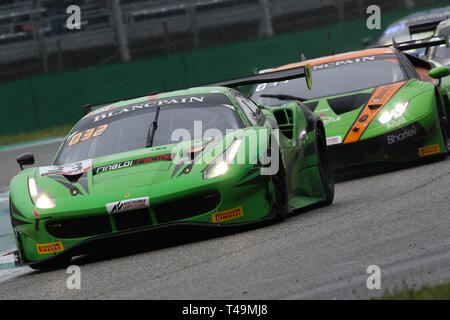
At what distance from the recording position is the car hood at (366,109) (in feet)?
29.8

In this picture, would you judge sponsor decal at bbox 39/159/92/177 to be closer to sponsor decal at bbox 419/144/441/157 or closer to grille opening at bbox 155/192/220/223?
grille opening at bbox 155/192/220/223

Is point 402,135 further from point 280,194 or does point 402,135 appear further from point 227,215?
point 227,215

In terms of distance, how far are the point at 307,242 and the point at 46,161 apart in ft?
36.9

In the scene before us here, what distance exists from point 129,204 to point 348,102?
13.6 ft

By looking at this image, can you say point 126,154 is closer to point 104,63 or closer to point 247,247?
point 247,247

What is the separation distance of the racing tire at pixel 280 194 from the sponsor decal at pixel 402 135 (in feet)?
9.01

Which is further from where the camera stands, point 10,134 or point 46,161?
point 10,134

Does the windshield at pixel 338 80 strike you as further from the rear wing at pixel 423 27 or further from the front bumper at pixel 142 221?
the front bumper at pixel 142 221

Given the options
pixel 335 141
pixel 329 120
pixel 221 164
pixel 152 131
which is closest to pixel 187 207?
pixel 221 164

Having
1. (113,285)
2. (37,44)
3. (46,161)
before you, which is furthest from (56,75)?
(113,285)

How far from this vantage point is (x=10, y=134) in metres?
22.1

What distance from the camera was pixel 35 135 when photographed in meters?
22.0

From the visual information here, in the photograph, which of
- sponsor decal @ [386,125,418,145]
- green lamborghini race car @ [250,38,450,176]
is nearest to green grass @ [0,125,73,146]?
green lamborghini race car @ [250,38,450,176]

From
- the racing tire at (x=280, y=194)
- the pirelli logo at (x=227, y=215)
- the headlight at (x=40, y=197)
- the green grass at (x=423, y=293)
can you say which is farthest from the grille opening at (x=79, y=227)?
the green grass at (x=423, y=293)
